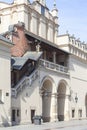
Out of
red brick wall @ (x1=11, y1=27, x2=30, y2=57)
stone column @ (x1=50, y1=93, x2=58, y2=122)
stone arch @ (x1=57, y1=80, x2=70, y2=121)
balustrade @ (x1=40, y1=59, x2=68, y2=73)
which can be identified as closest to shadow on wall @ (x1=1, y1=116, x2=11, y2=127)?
red brick wall @ (x1=11, y1=27, x2=30, y2=57)

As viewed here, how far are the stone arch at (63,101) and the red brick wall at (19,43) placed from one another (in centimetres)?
1138

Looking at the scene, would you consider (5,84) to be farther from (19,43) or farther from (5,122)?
(19,43)

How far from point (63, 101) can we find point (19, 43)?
13596mm

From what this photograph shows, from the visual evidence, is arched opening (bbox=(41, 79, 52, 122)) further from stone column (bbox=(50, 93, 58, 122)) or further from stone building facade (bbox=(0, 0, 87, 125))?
stone column (bbox=(50, 93, 58, 122))

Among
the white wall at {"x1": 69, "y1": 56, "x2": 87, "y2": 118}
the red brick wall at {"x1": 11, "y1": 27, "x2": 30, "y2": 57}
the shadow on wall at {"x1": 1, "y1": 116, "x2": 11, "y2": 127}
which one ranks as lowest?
the shadow on wall at {"x1": 1, "y1": 116, "x2": 11, "y2": 127}

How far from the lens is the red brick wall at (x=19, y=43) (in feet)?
140

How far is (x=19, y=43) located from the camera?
4316 cm

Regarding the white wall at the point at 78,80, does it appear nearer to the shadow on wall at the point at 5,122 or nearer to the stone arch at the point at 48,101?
the stone arch at the point at 48,101

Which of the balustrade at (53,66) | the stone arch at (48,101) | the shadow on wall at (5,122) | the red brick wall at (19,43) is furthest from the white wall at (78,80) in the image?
the shadow on wall at (5,122)

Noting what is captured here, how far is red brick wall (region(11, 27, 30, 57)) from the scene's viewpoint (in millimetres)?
42763

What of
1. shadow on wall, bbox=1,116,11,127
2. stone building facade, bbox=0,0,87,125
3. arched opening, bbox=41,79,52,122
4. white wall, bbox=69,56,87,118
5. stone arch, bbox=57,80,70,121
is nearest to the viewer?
shadow on wall, bbox=1,116,11,127

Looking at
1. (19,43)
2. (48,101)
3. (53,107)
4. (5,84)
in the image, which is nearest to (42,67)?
(19,43)

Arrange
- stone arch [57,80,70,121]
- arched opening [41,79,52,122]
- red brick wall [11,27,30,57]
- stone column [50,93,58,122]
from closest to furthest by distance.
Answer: red brick wall [11,27,30,57], stone column [50,93,58,122], arched opening [41,79,52,122], stone arch [57,80,70,121]

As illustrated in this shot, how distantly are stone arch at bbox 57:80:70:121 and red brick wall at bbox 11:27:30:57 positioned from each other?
11378mm
